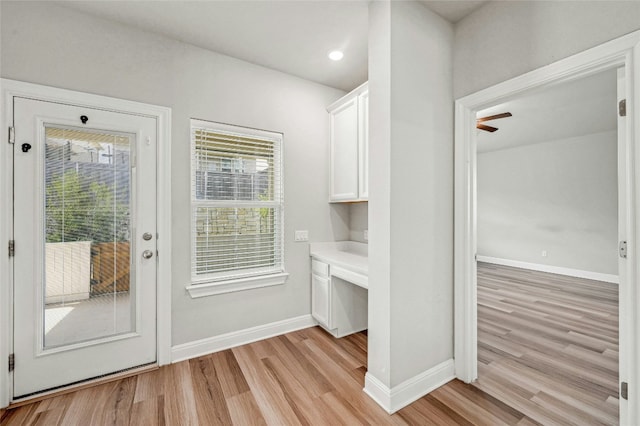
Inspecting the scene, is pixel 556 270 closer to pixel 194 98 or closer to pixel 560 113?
pixel 560 113

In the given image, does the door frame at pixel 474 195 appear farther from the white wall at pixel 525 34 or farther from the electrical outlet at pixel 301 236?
the electrical outlet at pixel 301 236

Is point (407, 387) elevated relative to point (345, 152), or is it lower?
lower

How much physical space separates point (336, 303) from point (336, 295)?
86 millimetres

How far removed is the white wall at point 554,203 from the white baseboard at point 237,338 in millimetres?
5576

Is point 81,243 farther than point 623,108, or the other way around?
point 81,243

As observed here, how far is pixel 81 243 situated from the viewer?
2.11 meters

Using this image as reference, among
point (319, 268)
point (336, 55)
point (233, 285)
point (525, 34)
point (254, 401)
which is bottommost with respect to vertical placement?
point (254, 401)

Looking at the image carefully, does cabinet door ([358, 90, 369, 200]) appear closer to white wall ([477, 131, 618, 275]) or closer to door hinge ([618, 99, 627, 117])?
door hinge ([618, 99, 627, 117])

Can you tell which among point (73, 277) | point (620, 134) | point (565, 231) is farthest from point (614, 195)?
point (73, 277)

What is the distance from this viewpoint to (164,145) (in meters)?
2.38

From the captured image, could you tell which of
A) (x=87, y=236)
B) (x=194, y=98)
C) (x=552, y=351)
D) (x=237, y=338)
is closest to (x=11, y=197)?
(x=87, y=236)

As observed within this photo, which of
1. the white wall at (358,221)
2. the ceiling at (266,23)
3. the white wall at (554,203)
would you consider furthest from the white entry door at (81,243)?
the white wall at (554,203)

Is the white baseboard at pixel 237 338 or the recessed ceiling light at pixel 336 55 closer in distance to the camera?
the white baseboard at pixel 237 338

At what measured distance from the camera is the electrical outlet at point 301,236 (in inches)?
120
